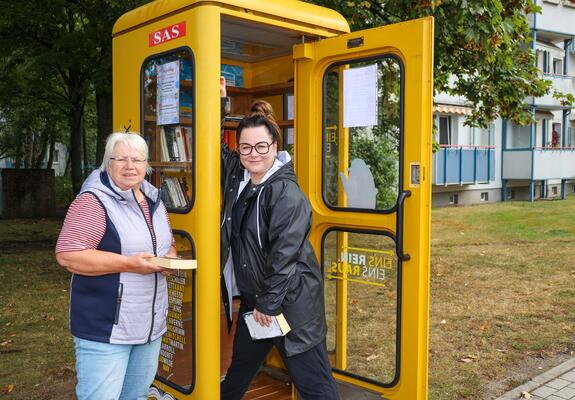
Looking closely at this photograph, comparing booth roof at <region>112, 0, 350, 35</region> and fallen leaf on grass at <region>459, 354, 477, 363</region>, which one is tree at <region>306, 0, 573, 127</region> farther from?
fallen leaf on grass at <region>459, 354, 477, 363</region>

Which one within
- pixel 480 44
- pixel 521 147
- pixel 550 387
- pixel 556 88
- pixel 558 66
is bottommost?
pixel 550 387

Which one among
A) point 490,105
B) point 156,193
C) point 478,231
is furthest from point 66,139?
point 156,193

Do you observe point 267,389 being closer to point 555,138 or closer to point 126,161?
point 126,161

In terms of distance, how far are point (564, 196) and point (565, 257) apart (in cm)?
1542

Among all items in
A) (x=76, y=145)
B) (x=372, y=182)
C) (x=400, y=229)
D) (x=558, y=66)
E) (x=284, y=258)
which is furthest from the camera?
(x=558, y=66)

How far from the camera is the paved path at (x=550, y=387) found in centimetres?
428

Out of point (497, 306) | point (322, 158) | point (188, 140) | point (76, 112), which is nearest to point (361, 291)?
point (322, 158)

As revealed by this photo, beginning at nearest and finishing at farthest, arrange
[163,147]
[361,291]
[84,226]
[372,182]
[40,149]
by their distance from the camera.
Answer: [84,226]
[163,147]
[372,182]
[361,291]
[40,149]

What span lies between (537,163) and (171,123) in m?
21.0

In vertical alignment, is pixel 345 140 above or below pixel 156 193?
above

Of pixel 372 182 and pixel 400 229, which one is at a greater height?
pixel 372 182

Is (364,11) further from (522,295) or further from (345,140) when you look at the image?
(522,295)

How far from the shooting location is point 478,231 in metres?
13.1

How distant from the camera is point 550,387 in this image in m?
4.45
